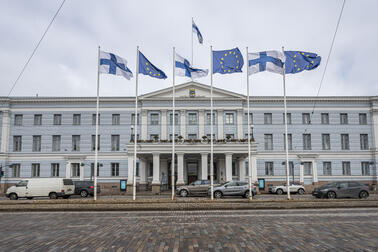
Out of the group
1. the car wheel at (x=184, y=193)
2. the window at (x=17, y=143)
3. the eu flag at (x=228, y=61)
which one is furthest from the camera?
the window at (x=17, y=143)

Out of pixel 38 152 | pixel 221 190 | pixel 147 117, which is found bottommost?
pixel 221 190

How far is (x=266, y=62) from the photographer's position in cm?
2208

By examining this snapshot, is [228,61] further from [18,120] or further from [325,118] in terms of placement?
[18,120]

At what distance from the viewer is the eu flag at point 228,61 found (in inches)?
883

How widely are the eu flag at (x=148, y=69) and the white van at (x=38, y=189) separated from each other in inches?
509

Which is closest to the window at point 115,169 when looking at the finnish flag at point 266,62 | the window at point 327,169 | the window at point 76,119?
the window at point 76,119

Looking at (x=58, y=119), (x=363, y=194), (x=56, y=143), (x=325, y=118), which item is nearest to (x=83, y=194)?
(x=56, y=143)

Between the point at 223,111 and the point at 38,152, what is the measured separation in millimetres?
24698

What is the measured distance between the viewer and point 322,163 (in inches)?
1673

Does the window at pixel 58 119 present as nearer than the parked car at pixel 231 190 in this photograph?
No

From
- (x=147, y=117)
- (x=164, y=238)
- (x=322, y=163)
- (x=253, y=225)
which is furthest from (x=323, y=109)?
(x=164, y=238)

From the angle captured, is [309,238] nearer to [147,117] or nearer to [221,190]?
[221,190]

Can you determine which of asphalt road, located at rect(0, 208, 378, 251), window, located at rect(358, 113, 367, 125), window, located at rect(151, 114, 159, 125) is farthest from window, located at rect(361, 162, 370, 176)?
asphalt road, located at rect(0, 208, 378, 251)

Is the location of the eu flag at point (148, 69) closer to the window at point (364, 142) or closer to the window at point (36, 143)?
the window at point (36, 143)
